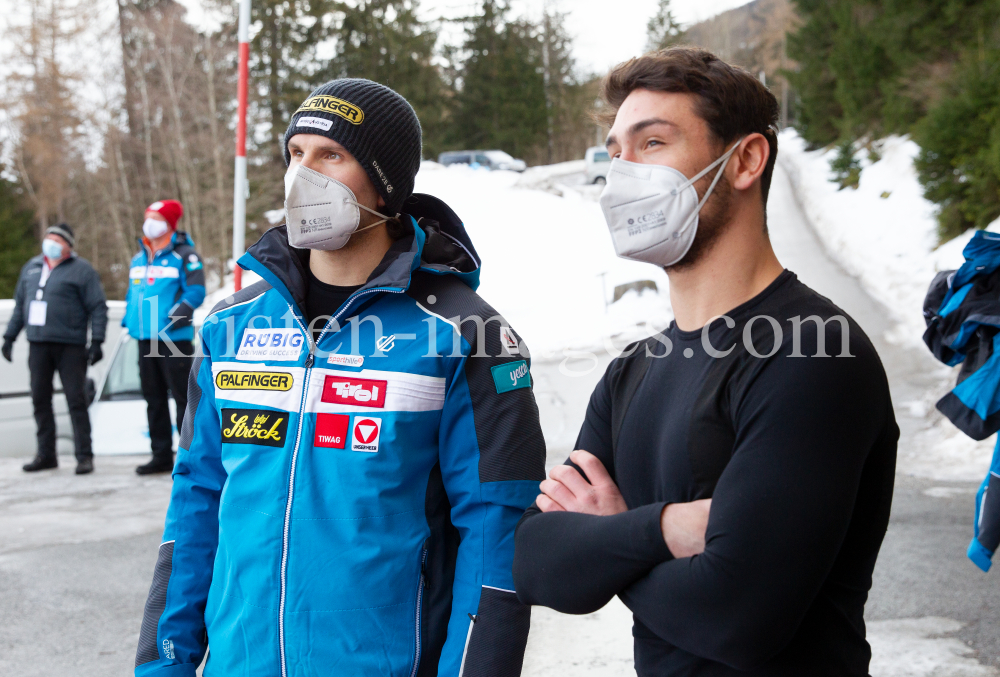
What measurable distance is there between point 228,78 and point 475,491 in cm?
3105

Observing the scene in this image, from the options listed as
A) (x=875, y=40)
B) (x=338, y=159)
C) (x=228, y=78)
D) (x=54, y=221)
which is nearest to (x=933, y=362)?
(x=338, y=159)

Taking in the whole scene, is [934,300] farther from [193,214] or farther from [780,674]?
[193,214]

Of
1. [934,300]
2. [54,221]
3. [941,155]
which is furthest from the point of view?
[54,221]

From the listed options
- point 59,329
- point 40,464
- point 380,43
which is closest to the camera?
point 59,329

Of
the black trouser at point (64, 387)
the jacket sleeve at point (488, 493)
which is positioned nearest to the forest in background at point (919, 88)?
the black trouser at point (64, 387)

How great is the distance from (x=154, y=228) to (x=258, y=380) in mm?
5875

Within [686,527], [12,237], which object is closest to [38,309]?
[686,527]

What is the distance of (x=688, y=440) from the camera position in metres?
1.55

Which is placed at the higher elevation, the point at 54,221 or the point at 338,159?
the point at 54,221

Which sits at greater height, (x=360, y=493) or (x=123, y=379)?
(x=360, y=493)

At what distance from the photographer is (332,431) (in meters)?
Result: 1.95

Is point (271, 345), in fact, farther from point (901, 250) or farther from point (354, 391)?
point (901, 250)

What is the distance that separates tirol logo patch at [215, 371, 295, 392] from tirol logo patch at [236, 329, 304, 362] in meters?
0.04

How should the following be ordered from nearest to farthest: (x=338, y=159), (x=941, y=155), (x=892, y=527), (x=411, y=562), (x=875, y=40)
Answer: (x=411, y=562)
(x=338, y=159)
(x=892, y=527)
(x=941, y=155)
(x=875, y=40)
